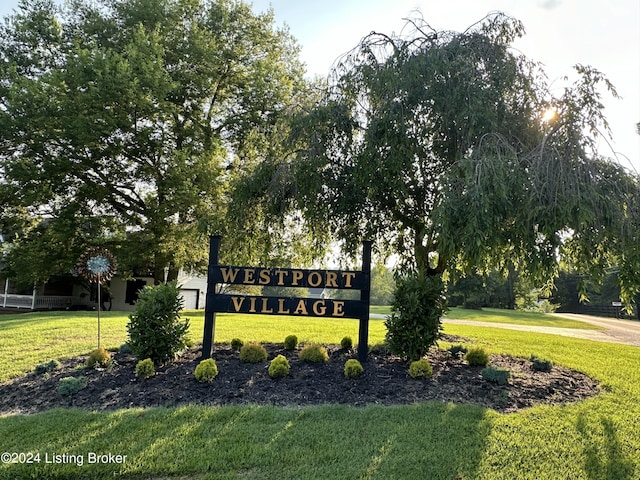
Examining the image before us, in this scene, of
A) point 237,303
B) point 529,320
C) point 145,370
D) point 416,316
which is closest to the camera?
point 145,370

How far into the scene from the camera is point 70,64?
13492mm

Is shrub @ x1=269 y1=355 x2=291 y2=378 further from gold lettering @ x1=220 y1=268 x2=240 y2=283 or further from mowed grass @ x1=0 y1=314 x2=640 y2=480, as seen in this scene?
gold lettering @ x1=220 y1=268 x2=240 y2=283

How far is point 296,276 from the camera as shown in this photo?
575 cm

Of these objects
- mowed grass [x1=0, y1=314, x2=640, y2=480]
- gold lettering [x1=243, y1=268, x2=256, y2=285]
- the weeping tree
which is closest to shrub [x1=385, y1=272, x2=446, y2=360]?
the weeping tree

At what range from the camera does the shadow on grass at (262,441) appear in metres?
2.90

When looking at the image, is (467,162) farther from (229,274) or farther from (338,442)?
(229,274)

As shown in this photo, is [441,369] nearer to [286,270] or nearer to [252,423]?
[286,270]

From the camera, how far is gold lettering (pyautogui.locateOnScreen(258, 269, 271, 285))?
5.73m

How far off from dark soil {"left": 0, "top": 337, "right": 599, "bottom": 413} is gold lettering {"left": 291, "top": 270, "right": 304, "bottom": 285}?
1.20 metres

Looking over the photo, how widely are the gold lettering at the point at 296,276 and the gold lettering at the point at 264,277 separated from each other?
0.36m

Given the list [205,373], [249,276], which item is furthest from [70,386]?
[249,276]

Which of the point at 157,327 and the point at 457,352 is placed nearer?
the point at 157,327

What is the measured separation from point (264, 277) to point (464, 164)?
3.19m

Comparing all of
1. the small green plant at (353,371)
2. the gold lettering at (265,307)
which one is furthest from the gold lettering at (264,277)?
the small green plant at (353,371)
